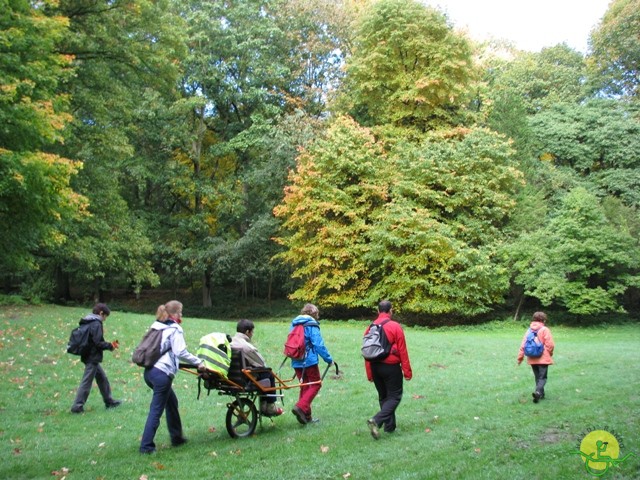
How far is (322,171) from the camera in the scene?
1118 inches

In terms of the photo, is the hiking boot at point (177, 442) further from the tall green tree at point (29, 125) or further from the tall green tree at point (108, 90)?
the tall green tree at point (108, 90)

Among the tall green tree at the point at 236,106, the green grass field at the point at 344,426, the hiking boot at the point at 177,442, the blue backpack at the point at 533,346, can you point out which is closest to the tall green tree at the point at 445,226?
the tall green tree at the point at 236,106

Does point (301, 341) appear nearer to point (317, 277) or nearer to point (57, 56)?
point (57, 56)

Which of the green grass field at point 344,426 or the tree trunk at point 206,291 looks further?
the tree trunk at point 206,291

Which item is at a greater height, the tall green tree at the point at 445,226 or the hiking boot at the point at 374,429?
the tall green tree at the point at 445,226

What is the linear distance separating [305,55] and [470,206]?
16214mm

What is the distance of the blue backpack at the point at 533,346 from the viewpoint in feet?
30.9

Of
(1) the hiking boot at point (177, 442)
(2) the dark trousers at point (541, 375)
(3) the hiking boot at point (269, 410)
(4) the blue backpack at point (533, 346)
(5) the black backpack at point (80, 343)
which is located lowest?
(1) the hiking boot at point (177, 442)

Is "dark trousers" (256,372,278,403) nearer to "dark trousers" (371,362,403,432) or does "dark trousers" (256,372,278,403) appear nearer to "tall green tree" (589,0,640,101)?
"dark trousers" (371,362,403,432)

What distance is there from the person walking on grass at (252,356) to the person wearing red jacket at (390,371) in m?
1.38

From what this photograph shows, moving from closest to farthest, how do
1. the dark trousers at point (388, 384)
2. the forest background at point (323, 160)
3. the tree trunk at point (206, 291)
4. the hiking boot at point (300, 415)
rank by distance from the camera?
the dark trousers at point (388, 384), the hiking boot at point (300, 415), the forest background at point (323, 160), the tree trunk at point (206, 291)

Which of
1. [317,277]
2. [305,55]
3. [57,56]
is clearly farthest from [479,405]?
[305,55]

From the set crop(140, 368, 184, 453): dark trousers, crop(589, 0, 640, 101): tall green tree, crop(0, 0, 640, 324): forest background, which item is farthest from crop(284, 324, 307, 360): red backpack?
crop(589, 0, 640, 101): tall green tree

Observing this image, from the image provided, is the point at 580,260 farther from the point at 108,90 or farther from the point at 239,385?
the point at 239,385
